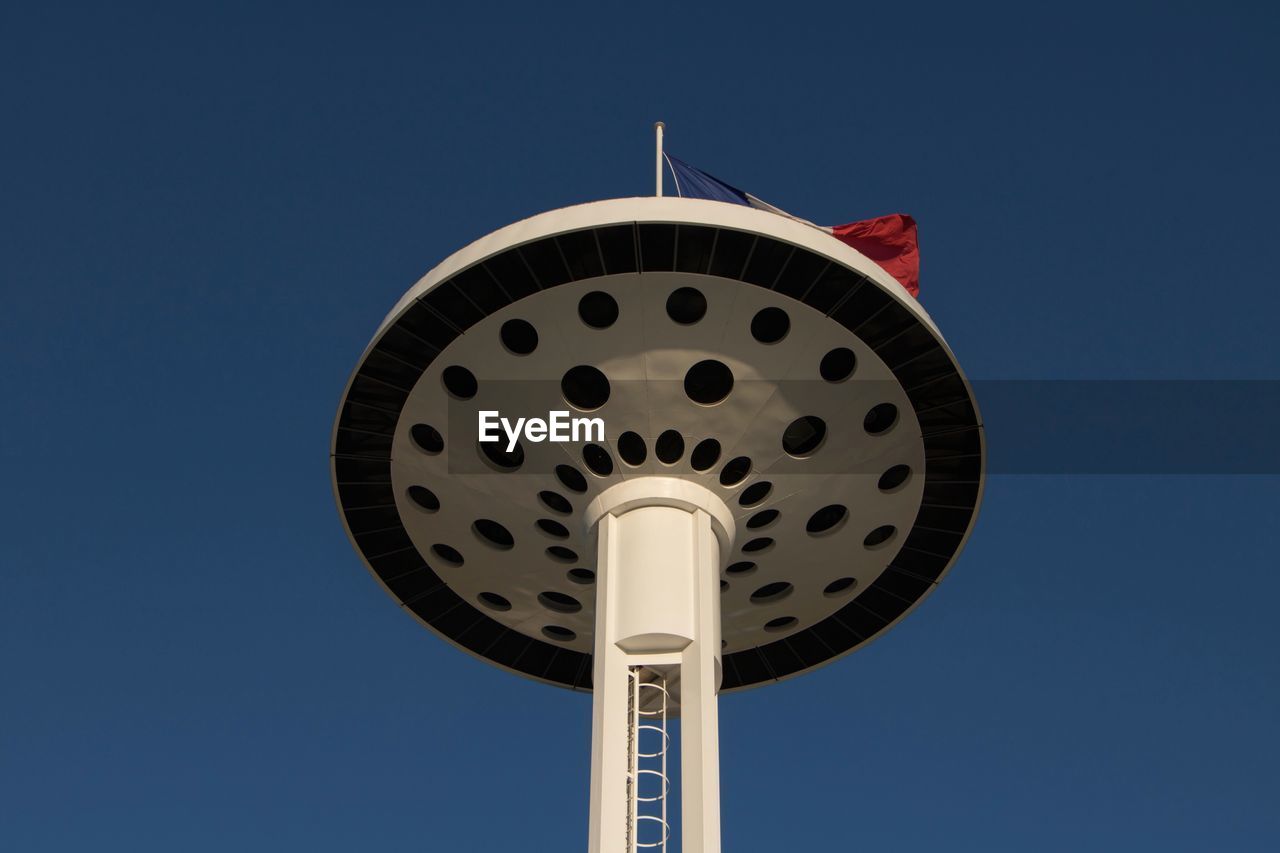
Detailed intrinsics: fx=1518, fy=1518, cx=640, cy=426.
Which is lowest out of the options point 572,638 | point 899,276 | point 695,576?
point 695,576

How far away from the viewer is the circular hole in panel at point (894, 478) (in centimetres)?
2375

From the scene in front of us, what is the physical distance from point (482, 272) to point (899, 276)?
6.87 m

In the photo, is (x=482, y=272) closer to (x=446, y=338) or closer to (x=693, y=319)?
(x=446, y=338)

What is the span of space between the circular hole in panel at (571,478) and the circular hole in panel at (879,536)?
193 inches

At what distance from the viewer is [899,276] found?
2409 centimetres

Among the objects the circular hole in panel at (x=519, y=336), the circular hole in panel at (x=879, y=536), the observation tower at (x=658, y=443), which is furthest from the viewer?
the circular hole in panel at (x=879, y=536)

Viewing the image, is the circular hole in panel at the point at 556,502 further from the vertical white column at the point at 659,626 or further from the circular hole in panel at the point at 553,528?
the vertical white column at the point at 659,626

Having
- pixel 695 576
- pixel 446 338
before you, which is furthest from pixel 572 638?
pixel 446 338

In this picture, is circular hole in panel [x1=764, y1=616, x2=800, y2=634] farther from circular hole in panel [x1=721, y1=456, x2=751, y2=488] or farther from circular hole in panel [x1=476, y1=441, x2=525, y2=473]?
circular hole in panel [x1=476, y1=441, x2=525, y2=473]

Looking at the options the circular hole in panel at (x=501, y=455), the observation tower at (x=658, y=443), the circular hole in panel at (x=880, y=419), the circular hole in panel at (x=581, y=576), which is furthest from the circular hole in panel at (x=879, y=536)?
the circular hole in panel at (x=501, y=455)

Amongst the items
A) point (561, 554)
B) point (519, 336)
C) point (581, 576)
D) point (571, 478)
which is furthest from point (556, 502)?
point (519, 336)

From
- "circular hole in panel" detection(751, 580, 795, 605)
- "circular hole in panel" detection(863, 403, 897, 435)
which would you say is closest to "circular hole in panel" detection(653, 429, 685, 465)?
"circular hole in panel" detection(863, 403, 897, 435)

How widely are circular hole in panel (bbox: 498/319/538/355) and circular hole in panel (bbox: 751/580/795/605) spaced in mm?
6347

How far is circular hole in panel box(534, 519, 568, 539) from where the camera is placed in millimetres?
24234
